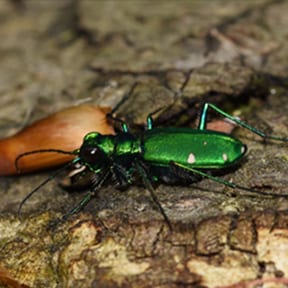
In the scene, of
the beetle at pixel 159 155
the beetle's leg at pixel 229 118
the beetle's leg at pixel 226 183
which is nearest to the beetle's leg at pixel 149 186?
the beetle at pixel 159 155

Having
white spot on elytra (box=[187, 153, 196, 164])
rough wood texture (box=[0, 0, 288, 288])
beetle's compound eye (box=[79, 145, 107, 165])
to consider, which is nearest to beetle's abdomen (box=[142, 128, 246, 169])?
white spot on elytra (box=[187, 153, 196, 164])

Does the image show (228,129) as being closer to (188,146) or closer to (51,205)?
(188,146)

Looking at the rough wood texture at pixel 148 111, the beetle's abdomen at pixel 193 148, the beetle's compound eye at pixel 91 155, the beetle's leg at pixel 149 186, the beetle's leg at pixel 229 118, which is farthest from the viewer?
the beetle's leg at pixel 229 118

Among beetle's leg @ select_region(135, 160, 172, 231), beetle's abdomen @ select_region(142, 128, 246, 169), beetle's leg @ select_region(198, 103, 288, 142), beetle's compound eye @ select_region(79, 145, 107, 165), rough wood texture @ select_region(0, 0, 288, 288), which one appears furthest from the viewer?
beetle's leg @ select_region(198, 103, 288, 142)

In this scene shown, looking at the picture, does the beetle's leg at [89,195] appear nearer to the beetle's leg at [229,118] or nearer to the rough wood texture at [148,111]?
the rough wood texture at [148,111]

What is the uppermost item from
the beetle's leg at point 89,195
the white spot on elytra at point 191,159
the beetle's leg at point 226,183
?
the white spot on elytra at point 191,159

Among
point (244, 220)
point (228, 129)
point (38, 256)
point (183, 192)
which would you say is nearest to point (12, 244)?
point (38, 256)

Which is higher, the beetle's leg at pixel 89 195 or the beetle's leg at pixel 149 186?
the beetle's leg at pixel 149 186

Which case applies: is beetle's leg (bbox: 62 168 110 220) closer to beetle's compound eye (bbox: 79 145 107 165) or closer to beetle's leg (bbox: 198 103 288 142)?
beetle's compound eye (bbox: 79 145 107 165)
